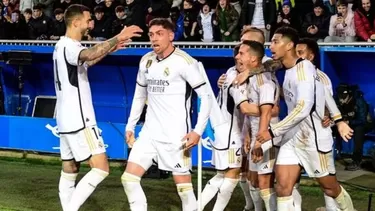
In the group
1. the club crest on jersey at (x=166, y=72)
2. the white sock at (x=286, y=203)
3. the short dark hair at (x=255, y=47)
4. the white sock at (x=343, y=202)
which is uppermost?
the short dark hair at (x=255, y=47)

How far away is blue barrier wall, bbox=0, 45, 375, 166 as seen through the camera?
1302cm

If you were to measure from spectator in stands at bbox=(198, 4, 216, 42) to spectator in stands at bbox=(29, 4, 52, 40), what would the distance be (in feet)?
10.8

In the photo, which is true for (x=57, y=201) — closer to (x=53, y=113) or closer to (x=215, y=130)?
(x=215, y=130)

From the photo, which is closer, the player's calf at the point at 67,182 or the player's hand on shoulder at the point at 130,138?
the player's hand on shoulder at the point at 130,138

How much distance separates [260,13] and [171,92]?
628 cm

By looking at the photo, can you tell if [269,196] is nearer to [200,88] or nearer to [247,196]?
[247,196]

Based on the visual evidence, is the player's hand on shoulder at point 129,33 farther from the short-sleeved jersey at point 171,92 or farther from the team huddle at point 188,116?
the short-sleeved jersey at point 171,92

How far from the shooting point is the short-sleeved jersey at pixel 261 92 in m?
7.97

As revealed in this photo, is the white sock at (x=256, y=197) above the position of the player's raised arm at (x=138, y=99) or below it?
below

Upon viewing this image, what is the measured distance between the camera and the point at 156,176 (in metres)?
12.1

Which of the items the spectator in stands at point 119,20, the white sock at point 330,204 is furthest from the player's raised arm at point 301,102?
the spectator in stands at point 119,20

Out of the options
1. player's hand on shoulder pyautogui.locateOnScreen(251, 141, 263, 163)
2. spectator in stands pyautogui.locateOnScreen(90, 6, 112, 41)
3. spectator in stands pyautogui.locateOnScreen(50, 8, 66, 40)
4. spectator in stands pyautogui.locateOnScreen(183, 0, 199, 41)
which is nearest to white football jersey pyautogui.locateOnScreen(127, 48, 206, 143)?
player's hand on shoulder pyautogui.locateOnScreen(251, 141, 263, 163)

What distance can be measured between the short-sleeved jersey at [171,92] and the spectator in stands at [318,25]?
567cm

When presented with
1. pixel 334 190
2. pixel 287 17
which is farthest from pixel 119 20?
pixel 334 190
